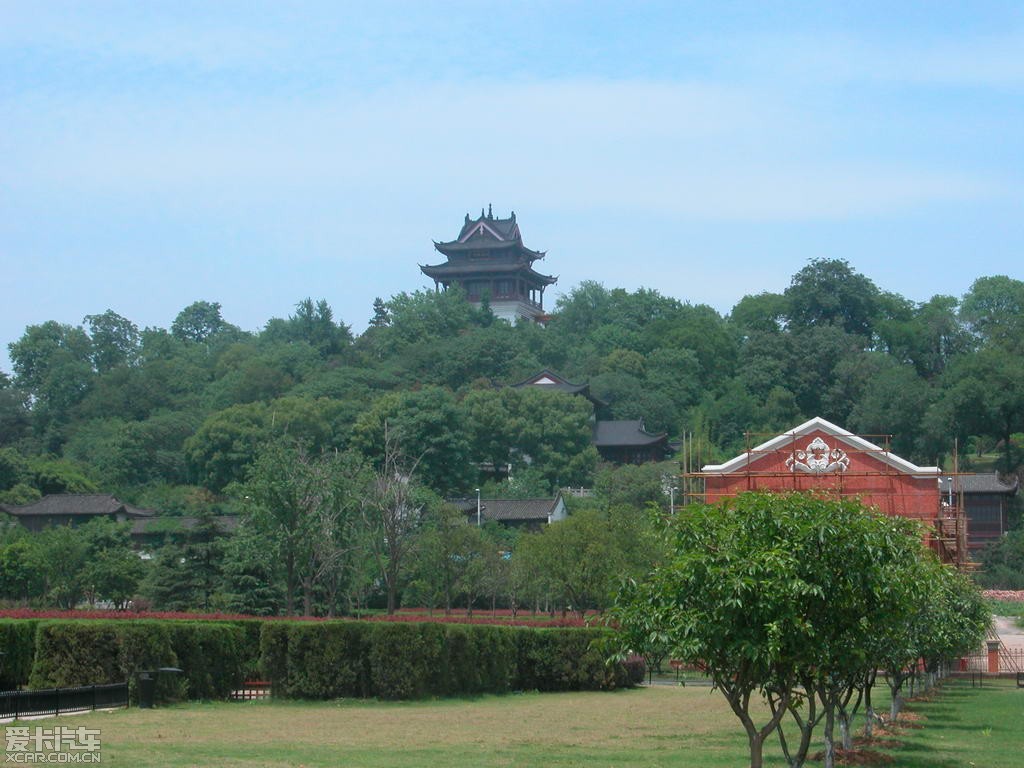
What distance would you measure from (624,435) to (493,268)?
1137 inches

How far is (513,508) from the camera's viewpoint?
2395 inches

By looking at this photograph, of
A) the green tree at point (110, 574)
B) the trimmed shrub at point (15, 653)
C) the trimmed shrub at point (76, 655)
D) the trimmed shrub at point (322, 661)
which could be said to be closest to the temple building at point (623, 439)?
the green tree at point (110, 574)

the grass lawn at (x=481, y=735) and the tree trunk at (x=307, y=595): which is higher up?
the tree trunk at (x=307, y=595)

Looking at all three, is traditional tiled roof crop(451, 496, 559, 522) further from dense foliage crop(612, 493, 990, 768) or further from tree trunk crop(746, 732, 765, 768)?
tree trunk crop(746, 732, 765, 768)

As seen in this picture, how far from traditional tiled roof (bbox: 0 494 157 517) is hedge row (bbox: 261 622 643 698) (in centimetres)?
→ 3599

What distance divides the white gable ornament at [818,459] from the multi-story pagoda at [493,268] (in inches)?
2288

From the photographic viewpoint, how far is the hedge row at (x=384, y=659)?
944 inches

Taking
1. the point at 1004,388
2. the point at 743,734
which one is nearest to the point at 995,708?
the point at 743,734

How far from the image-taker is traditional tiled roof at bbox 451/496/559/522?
5978 centimetres

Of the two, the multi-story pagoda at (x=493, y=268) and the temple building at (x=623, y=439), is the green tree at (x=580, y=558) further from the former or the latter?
the multi-story pagoda at (x=493, y=268)

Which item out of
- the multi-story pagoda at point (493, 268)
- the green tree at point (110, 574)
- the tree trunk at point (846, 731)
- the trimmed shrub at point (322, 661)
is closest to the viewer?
the tree trunk at point (846, 731)

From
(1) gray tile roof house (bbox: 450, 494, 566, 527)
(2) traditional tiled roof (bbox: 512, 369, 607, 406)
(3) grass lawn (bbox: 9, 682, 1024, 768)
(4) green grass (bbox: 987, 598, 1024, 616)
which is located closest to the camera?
(3) grass lawn (bbox: 9, 682, 1024, 768)

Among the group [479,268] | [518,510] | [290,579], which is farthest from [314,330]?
[290,579]

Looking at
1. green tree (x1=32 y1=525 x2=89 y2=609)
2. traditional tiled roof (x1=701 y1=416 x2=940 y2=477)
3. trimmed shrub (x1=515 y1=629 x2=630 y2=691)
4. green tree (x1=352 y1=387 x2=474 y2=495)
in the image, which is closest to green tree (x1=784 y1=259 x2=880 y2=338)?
green tree (x1=352 y1=387 x2=474 y2=495)
